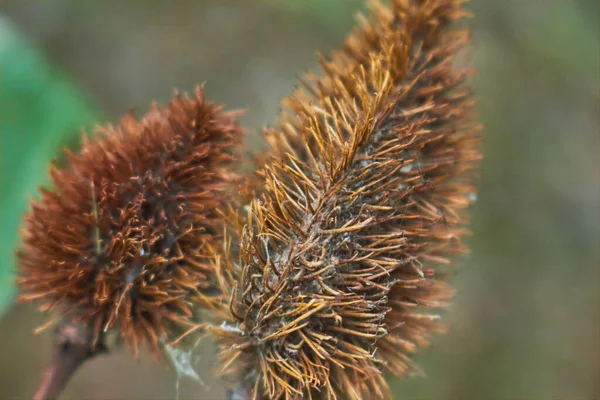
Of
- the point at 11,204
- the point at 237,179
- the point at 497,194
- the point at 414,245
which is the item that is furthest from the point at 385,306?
the point at 497,194

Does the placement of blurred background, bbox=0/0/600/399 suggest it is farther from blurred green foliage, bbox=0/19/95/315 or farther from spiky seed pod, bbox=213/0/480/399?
spiky seed pod, bbox=213/0/480/399

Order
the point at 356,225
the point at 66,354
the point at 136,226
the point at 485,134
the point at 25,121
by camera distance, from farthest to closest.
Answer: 1. the point at 485,134
2. the point at 25,121
3. the point at 66,354
4. the point at 136,226
5. the point at 356,225

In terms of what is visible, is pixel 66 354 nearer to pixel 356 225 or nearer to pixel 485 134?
pixel 356 225

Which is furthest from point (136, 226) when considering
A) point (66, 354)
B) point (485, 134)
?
point (485, 134)

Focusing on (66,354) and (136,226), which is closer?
(136,226)

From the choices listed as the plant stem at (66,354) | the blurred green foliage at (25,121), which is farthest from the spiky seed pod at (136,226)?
the blurred green foliage at (25,121)

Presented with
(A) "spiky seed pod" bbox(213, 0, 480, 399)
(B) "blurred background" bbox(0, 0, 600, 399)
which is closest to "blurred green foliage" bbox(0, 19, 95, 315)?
(B) "blurred background" bbox(0, 0, 600, 399)

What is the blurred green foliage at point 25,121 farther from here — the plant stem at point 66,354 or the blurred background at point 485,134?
the plant stem at point 66,354

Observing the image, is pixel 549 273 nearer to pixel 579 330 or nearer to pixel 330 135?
pixel 579 330
